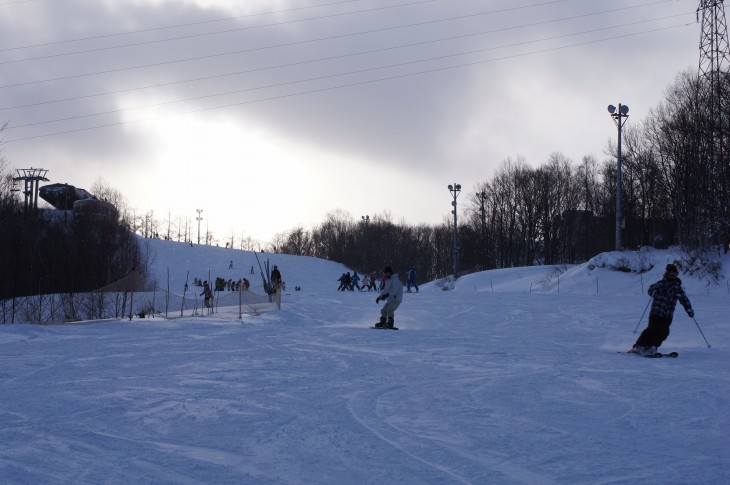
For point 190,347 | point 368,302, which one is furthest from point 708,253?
point 190,347

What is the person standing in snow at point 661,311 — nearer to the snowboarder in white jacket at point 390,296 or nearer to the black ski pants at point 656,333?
the black ski pants at point 656,333

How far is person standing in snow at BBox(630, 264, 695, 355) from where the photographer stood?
1288 centimetres

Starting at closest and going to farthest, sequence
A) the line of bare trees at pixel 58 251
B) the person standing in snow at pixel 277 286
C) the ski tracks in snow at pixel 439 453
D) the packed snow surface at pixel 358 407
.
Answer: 1. the ski tracks in snow at pixel 439 453
2. the packed snow surface at pixel 358 407
3. the person standing in snow at pixel 277 286
4. the line of bare trees at pixel 58 251

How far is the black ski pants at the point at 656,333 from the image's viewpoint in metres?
12.9

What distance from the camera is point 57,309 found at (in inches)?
1032

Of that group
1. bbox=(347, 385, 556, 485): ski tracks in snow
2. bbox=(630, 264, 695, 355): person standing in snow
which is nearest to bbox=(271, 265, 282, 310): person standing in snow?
bbox=(630, 264, 695, 355): person standing in snow

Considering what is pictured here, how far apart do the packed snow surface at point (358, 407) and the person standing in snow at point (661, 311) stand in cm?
52

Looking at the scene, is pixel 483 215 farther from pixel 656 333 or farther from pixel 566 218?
pixel 656 333

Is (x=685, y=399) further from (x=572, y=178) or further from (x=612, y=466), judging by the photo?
(x=572, y=178)

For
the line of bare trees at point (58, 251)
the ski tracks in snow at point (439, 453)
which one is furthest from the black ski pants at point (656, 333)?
the line of bare trees at point (58, 251)

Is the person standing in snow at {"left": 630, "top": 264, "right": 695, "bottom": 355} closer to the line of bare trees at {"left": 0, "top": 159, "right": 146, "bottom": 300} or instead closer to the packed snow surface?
the packed snow surface

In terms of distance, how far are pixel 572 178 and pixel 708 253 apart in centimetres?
4419

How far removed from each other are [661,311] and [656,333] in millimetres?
431

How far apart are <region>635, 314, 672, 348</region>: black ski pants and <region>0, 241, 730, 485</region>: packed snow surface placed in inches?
21.0
